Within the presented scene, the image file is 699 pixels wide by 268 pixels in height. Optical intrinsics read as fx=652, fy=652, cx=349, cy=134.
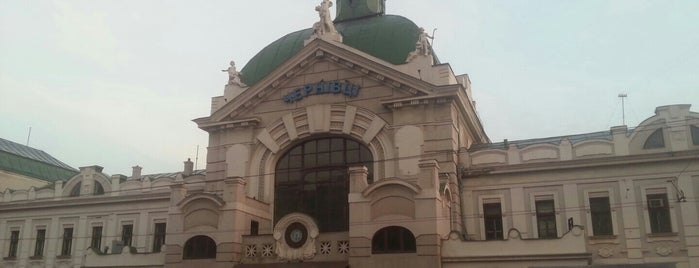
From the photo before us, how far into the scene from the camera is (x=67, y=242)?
4056 cm

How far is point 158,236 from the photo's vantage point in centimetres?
3866

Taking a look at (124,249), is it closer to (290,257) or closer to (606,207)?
(290,257)

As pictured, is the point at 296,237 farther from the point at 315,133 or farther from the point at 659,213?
the point at 659,213

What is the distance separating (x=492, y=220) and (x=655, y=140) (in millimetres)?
8381

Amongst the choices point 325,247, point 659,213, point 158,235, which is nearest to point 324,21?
point 325,247

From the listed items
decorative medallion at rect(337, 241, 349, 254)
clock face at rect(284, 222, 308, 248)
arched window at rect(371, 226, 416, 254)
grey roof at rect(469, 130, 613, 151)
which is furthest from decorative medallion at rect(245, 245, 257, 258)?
grey roof at rect(469, 130, 613, 151)

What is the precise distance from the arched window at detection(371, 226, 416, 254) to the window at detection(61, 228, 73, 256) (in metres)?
21.9

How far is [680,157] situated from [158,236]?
28269 mm

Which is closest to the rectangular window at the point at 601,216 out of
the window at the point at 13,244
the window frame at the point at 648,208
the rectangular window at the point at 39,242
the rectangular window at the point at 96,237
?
the window frame at the point at 648,208

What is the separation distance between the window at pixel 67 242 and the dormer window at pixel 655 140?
3320 cm

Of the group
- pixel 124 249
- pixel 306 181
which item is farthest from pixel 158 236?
pixel 306 181

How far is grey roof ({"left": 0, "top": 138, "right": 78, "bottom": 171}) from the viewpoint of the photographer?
50.2 meters

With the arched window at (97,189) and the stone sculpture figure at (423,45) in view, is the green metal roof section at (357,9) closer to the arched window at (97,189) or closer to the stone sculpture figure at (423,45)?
the stone sculpture figure at (423,45)

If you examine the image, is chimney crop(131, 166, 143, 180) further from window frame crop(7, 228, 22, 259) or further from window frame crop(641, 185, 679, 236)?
window frame crop(641, 185, 679, 236)
